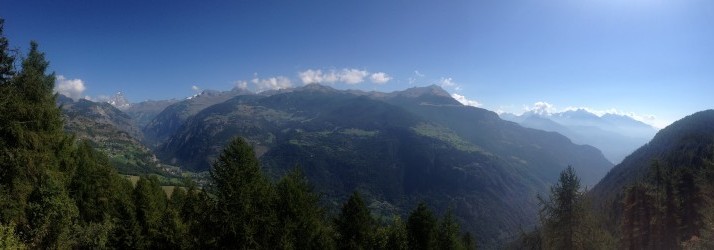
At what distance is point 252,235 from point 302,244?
320 inches

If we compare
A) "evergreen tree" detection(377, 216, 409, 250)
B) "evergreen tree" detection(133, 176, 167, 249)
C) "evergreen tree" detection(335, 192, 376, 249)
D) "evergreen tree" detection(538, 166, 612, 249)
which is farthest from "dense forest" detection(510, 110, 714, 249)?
"evergreen tree" detection(133, 176, 167, 249)

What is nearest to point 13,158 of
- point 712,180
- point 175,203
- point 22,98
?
point 22,98

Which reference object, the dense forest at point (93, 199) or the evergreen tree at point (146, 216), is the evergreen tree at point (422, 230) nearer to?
the dense forest at point (93, 199)

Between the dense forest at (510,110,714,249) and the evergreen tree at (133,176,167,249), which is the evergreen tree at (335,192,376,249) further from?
the evergreen tree at (133,176,167,249)

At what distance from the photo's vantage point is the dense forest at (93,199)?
82.4 ft

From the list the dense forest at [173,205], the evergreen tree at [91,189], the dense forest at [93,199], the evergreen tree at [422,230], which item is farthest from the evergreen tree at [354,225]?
the evergreen tree at [91,189]

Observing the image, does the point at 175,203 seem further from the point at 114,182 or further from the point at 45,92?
the point at 45,92

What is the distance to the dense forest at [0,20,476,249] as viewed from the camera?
82.4ft

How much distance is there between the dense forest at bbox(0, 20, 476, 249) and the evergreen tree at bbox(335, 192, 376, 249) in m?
2.01

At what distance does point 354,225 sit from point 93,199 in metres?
23.6

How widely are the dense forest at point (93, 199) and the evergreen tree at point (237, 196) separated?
6 cm

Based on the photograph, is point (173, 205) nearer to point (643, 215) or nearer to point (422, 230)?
point (422, 230)

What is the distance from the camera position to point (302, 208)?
3198 cm

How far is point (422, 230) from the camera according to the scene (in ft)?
135
